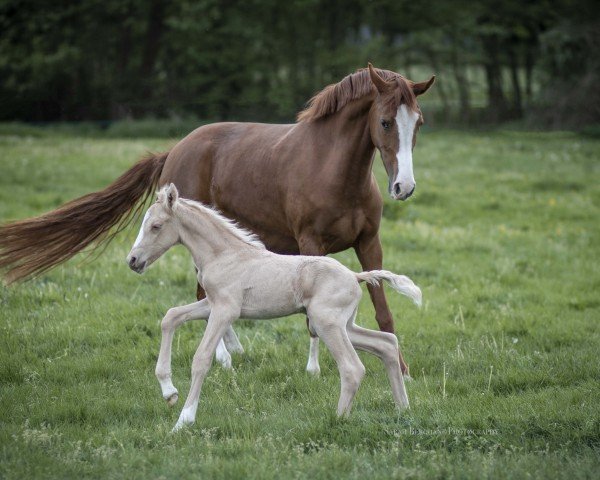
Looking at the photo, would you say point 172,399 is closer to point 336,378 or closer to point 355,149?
point 336,378

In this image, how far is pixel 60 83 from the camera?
31438 millimetres

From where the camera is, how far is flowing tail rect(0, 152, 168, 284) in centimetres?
757

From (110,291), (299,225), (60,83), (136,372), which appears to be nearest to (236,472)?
(136,372)

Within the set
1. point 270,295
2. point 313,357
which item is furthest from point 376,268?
point 270,295

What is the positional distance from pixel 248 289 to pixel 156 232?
748mm

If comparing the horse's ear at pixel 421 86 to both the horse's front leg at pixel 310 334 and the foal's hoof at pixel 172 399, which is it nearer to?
the horse's front leg at pixel 310 334

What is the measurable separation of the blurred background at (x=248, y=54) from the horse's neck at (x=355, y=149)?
22.3m

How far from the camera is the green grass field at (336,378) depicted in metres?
4.75

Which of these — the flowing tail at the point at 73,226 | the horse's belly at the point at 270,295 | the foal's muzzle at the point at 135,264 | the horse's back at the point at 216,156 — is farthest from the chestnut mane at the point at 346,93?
the foal's muzzle at the point at 135,264

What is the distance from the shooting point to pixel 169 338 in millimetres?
5672

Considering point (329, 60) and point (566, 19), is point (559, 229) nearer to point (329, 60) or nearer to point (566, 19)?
point (566, 19)

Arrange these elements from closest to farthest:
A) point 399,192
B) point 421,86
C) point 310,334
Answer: point 399,192
point 421,86
point 310,334

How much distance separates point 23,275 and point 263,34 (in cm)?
2779

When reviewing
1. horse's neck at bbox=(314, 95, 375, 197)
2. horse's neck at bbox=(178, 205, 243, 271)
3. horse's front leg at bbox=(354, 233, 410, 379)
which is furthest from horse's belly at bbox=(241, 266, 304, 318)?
horse's neck at bbox=(314, 95, 375, 197)
